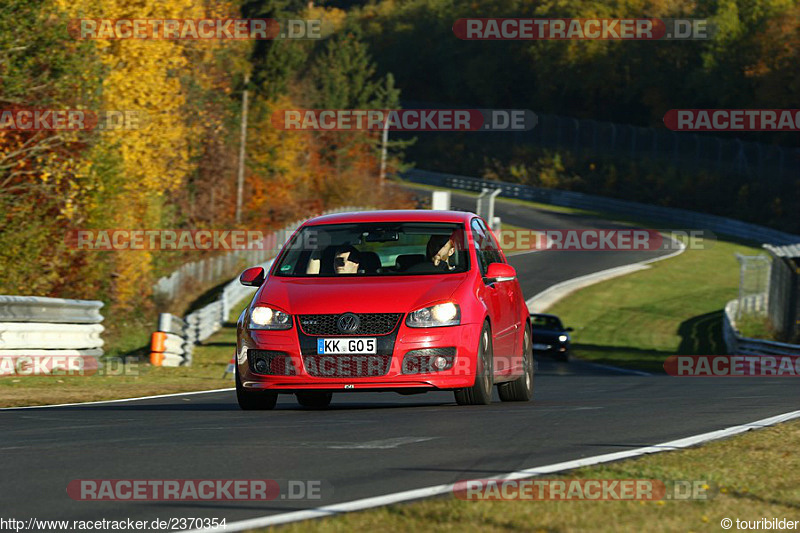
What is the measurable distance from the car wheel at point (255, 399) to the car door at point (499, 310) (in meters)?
2.11

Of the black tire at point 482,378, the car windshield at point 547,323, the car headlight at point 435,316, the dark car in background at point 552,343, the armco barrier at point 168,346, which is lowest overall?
the dark car in background at point 552,343

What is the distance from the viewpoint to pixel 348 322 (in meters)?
11.1

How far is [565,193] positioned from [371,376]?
80012 millimetres

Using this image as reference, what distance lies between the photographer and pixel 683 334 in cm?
4197

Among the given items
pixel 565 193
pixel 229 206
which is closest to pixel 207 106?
pixel 229 206

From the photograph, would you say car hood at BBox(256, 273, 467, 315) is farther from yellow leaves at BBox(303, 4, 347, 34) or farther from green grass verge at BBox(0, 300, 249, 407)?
yellow leaves at BBox(303, 4, 347, 34)

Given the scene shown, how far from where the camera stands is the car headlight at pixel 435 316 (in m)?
11.2

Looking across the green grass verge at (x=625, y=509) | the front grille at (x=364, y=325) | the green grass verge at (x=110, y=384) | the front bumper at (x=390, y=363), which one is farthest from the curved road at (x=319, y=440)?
the green grass verge at (x=110, y=384)

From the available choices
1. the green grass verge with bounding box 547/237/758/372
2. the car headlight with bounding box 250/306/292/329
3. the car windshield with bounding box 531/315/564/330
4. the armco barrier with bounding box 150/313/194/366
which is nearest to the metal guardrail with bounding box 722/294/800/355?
the green grass verge with bounding box 547/237/758/372

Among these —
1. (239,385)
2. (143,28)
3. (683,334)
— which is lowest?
(683,334)

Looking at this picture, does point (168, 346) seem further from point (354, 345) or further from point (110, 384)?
point (354, 345)

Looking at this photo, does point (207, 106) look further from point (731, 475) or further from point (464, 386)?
point (731, 475)

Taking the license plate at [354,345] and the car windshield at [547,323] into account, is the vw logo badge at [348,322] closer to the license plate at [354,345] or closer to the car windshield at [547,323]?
the license plate at [354,345]

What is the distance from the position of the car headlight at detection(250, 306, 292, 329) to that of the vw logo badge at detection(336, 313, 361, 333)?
48 cm
